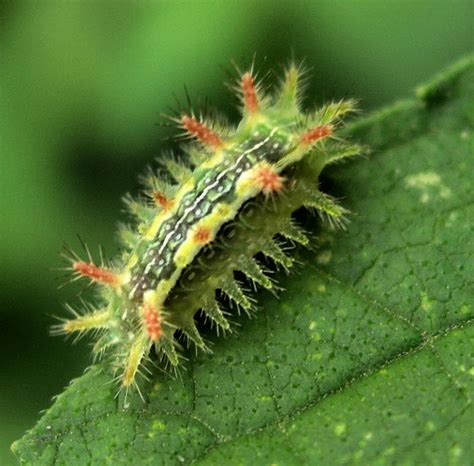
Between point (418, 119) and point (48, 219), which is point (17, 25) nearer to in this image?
point (48, 219)

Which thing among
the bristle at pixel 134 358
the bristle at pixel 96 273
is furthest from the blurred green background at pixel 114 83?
the bristle at pixel 134 358

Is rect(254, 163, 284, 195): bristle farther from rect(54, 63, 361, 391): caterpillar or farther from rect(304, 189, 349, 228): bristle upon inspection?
rect(304, 189, 349, 228): bristle

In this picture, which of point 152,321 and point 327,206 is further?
point 327,206

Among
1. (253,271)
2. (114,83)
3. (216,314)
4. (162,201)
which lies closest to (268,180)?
(253,271)

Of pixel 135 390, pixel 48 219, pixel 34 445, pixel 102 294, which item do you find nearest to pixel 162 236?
pixel 102 294

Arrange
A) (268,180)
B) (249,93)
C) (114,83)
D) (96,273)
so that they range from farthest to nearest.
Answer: (114,83)
(249,93)
(96,273)
(268,180)

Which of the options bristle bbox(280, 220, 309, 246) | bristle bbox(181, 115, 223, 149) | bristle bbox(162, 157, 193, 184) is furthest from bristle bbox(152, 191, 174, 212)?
bristle bbox(280, 220, 309, 246)

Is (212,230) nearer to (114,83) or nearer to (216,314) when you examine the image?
(216,314)
